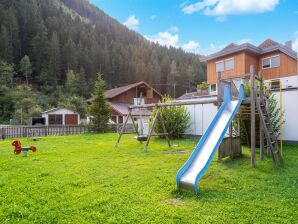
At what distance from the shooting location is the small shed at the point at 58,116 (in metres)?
25.4

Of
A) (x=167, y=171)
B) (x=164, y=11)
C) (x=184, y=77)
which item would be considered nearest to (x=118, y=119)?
(x=164, y=11)

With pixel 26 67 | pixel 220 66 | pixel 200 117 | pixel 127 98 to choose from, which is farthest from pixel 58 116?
pixel 26 67

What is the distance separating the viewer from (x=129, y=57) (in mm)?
55188

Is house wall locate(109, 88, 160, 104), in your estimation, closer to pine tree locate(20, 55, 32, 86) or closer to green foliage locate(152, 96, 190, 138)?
green foliage locate(152, 96, 190, 138)

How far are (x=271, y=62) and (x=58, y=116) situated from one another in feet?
70.9

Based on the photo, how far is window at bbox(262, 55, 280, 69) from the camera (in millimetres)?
17609

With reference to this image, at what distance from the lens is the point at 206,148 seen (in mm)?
4824

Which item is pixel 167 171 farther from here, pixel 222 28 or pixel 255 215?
pixel 222 28

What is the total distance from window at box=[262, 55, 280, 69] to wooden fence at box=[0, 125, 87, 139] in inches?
595

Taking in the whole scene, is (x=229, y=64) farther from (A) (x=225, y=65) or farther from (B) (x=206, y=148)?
(B) (x=206, y=148)

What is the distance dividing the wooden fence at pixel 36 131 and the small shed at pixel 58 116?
867cm

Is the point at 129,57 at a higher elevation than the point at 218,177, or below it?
higher

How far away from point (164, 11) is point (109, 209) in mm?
22801

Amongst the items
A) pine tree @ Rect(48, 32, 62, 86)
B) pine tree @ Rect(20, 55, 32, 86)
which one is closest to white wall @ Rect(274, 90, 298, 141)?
pine tree @ Rect(48, 32, 62, 86)
